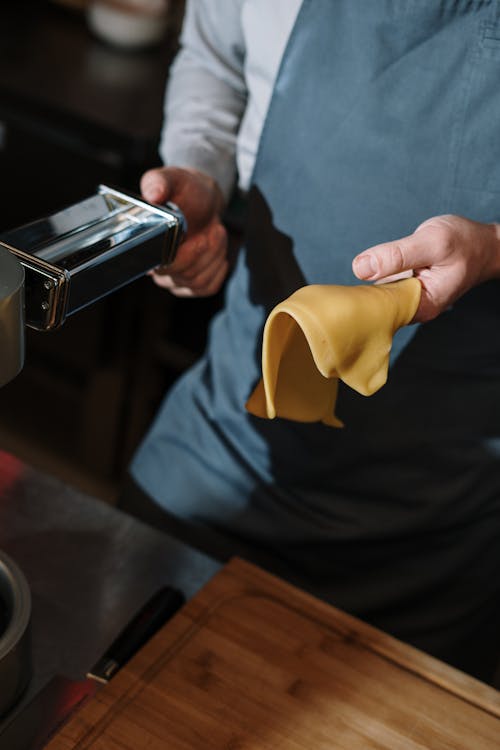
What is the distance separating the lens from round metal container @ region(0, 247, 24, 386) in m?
0.49

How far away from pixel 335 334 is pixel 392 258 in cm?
7

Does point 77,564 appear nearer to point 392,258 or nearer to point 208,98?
point 392,258

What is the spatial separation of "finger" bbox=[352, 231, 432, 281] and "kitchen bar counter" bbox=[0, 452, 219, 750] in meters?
0.33

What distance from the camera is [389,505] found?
97 centimetres

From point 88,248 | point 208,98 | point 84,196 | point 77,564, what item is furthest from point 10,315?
point 84,196

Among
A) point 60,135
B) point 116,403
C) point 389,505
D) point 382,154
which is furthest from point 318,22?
point 116,403

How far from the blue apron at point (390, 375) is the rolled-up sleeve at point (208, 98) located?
0.11 metres

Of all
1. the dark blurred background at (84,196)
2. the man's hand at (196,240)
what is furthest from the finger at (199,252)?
the dark blurred background at (84,196)

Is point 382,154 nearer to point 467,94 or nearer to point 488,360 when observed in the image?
point 467,94

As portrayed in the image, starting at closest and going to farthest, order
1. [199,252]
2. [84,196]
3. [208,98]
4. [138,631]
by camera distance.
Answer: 1. [138,631]
2. [199,252]
3. [208,98]
4. [84,196]

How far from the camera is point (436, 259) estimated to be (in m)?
0.66

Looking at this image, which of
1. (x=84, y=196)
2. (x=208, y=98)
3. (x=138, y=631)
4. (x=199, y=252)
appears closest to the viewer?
(x=138, y=631)

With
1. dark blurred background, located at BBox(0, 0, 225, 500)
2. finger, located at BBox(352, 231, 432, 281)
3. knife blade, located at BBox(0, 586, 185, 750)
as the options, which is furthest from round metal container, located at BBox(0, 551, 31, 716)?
dark blurred background, located at BBox(0, 0, 225, 500)

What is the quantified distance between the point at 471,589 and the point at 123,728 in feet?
1.63
